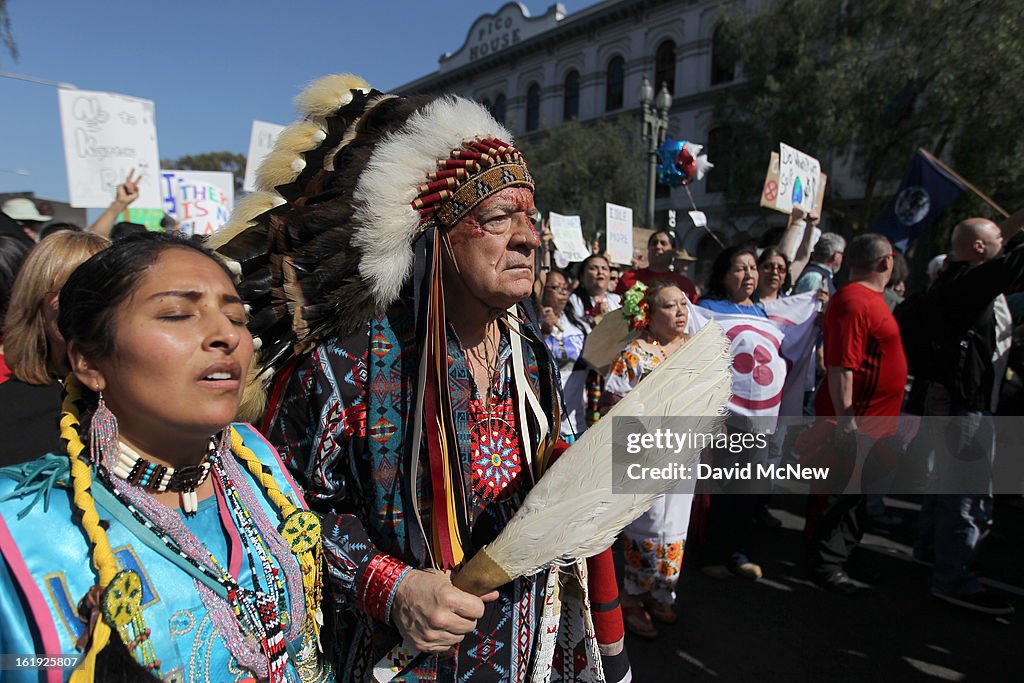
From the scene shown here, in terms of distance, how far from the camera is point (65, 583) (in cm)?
93

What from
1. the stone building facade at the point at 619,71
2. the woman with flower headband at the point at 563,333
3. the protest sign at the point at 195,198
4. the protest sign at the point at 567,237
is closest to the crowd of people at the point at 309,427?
the woman with flower headband at the point at 563,333

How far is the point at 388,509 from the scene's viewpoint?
1.47 m

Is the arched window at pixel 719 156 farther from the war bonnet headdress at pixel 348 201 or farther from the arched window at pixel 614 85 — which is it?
the war bonnet headdress at pixel 348 201

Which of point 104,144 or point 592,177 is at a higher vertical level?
point 592,177

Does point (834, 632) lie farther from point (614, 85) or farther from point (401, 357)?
point (614, 85)

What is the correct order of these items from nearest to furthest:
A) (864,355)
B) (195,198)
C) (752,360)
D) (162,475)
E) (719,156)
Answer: (162,475), (864,355), (752,360), (195,198), (719,156)

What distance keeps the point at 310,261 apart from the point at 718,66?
27.2 meters

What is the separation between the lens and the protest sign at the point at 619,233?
779 centimetres

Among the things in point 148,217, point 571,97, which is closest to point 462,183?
point 148,217

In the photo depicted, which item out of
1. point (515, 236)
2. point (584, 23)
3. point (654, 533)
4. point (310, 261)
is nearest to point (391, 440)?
point (310, 261)

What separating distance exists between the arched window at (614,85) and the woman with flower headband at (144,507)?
1172 inches

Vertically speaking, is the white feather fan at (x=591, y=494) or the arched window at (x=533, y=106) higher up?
the arched window at (x=533, y=106)

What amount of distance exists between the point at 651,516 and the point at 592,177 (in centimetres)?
2186

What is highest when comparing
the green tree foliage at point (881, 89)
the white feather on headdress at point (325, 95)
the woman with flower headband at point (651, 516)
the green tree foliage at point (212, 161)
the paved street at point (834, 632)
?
the green tree foliage at point (212, 161)
